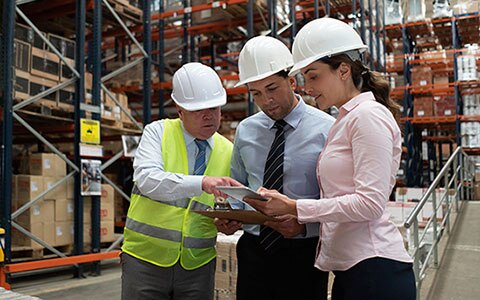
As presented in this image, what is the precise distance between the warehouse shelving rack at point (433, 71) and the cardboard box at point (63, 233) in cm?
1114

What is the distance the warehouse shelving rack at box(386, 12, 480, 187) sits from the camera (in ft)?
44.8

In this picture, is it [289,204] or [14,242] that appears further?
[14,242]

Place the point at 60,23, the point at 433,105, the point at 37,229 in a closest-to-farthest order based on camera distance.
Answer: the point at 37,229 < the point at 60,23 < the point at 433,105

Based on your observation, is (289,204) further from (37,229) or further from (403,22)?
(403,22)

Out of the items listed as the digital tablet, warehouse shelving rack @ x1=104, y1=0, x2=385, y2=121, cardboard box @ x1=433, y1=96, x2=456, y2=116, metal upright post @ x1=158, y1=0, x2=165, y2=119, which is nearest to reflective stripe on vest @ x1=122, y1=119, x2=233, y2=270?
the digital tablet

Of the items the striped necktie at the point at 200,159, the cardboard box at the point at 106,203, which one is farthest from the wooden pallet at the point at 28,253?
the striped necktie at the point at 200,159

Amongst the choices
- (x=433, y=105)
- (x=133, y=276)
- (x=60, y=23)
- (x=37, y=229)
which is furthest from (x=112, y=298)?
(x=433, y=105)

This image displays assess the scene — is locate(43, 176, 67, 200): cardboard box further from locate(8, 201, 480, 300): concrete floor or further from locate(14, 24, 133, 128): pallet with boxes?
locate(8, 201, 480, 300): concrete floor

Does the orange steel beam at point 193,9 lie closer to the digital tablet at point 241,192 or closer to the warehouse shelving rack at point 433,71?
the digital tablet at point 241,192

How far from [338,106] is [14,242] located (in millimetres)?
5356

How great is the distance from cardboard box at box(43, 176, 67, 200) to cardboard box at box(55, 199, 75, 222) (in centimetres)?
6

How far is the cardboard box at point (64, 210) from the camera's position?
597cm

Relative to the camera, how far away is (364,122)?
61.5 inches

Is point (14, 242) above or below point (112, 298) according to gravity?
above
